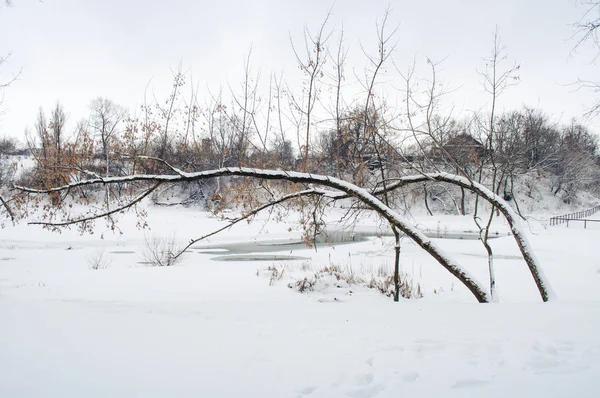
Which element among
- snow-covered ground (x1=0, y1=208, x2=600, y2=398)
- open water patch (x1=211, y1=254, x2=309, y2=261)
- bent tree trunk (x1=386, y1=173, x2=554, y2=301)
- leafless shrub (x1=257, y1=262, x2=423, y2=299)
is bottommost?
open water patch (x1=211, y1=254, x2=309, y2=261)

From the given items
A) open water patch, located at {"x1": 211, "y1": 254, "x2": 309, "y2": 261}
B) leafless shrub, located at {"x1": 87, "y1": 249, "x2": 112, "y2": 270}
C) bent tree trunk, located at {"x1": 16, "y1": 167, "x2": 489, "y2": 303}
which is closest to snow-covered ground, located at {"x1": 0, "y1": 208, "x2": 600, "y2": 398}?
bent tree trunk, located at {"x1": 16, "y1": 167, "x2": 489, "y2": 303}

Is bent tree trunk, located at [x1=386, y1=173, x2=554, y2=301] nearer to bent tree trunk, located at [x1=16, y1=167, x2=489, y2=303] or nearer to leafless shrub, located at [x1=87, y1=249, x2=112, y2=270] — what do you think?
bent tree trunk, located at [x1=16, y1=167, x2=489, y2=303]

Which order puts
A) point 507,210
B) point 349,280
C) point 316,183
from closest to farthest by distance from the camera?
1. point 316,183
2. point 507,210
3. point 349,280

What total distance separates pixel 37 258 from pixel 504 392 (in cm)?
1735

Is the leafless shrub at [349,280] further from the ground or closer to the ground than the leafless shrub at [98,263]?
further from the ground

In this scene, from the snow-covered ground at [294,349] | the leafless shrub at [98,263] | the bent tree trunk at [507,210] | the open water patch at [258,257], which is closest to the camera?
the snow-covered ground at [294,349]

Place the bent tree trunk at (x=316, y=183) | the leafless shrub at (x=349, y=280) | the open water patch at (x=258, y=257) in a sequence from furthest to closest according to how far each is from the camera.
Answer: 1. the open water patch at (x=258, y=257)
2. the leafless shrub at (x=349, y=280)
3. the bent tree trunk at (x=316, y=183)

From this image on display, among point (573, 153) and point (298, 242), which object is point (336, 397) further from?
point (573, 153)

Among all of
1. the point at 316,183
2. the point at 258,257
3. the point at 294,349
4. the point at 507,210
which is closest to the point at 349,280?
the point at 507,210

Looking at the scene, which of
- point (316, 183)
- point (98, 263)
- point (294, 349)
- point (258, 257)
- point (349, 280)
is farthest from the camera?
point (258, 257)

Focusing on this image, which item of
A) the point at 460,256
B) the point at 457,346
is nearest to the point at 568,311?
the point at 457,346

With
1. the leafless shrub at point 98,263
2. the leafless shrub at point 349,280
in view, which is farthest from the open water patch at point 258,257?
the leafless shrub at point 98,263

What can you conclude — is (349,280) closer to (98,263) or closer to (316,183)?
(316,183)

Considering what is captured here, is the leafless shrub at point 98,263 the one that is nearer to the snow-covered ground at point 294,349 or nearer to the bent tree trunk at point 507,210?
the snow-covered ground at point 294,349
